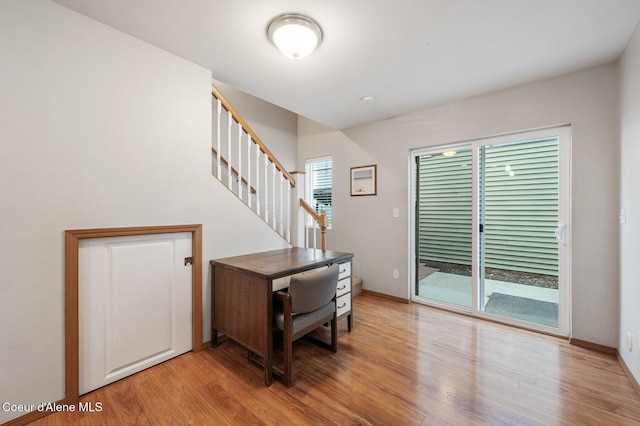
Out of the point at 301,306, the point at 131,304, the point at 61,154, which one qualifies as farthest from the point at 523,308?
the point at 61,154

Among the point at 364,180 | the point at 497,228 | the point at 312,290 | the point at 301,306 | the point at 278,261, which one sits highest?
the point at 364,180

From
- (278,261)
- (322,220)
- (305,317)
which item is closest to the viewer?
(305,317)

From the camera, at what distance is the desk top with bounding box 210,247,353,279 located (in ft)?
6.45

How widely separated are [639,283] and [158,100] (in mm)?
3676

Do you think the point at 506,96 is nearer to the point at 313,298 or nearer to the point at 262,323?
the point at 313,298

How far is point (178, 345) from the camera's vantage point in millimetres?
2178

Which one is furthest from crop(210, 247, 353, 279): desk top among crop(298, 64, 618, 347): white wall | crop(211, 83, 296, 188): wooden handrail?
crop(298, 64, 618, 347): white wall

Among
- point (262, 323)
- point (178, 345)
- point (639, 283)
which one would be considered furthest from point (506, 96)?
point (178, 345)

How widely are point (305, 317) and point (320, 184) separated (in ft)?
9.30

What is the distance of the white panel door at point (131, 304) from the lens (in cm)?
174

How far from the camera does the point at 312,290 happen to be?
1915 millimetres

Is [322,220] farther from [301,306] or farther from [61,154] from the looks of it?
[61,154]

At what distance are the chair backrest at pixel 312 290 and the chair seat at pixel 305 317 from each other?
7 centimetres

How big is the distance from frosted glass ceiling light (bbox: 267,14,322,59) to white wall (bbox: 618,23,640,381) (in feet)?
7.23
